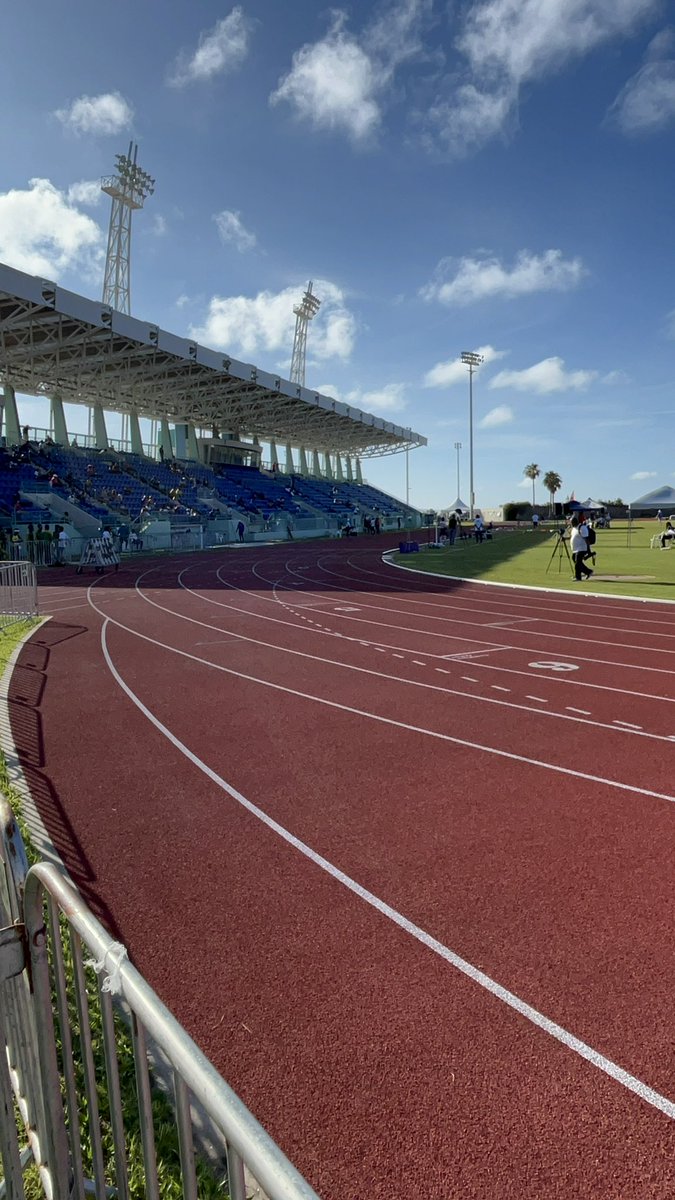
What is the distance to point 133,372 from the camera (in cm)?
4975

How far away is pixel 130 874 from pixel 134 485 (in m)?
49.5

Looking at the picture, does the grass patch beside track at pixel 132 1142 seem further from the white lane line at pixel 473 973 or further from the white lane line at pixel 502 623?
the white lane line at pixel 502 623

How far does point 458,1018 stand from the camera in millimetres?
3367

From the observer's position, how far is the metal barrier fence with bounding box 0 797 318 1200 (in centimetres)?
147

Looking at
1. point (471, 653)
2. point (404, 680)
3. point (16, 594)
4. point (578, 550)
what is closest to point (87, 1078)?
point (404, 680)

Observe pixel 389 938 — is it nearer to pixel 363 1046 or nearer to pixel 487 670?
pixel 363 1046

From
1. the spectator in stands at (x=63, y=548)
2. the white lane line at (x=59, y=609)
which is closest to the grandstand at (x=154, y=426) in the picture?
the spectator in stands at (x=63, y=548)

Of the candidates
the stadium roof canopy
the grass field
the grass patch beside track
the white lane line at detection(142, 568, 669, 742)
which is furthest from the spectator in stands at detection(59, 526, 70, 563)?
the grass patch beside track

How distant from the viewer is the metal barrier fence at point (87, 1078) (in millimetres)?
1471

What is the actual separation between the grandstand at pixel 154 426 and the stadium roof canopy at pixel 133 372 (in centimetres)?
10

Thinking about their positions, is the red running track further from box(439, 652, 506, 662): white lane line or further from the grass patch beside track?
box(439, 652, 506, 662): white lane line

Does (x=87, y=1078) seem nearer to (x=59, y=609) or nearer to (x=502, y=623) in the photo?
(x=502, y=623)

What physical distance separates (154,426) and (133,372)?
20.6m

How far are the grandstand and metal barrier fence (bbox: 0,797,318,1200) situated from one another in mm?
36514
